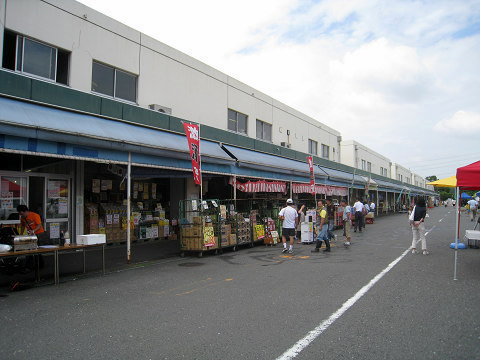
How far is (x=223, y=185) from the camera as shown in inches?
701

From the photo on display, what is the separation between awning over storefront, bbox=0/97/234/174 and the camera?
7716 mm

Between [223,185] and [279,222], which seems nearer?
[279,222]

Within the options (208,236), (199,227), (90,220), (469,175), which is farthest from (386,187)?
(90,220)

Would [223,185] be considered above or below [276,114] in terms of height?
below

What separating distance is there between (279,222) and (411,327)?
423 inches

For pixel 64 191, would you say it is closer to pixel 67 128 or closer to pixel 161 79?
pixel 67 128

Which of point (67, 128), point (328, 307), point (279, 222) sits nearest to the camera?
point (328, 307)

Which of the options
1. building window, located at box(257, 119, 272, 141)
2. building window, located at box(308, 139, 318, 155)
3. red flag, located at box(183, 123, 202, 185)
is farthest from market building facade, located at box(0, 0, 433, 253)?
building window, located at box(308, 139, 318, 155)

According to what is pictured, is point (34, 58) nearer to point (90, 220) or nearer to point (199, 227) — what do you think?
point (90, 220)

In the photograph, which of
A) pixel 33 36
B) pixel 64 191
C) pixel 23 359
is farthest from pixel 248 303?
pixel 33 36

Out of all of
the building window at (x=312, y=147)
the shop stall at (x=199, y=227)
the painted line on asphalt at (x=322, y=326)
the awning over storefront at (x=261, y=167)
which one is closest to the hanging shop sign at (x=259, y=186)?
the awning over storefront at (x=261, y=167)

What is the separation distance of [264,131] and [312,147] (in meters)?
8.43

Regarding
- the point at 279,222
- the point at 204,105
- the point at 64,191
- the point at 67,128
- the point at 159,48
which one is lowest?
the point at 279,222

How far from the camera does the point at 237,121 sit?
18.8 meters
